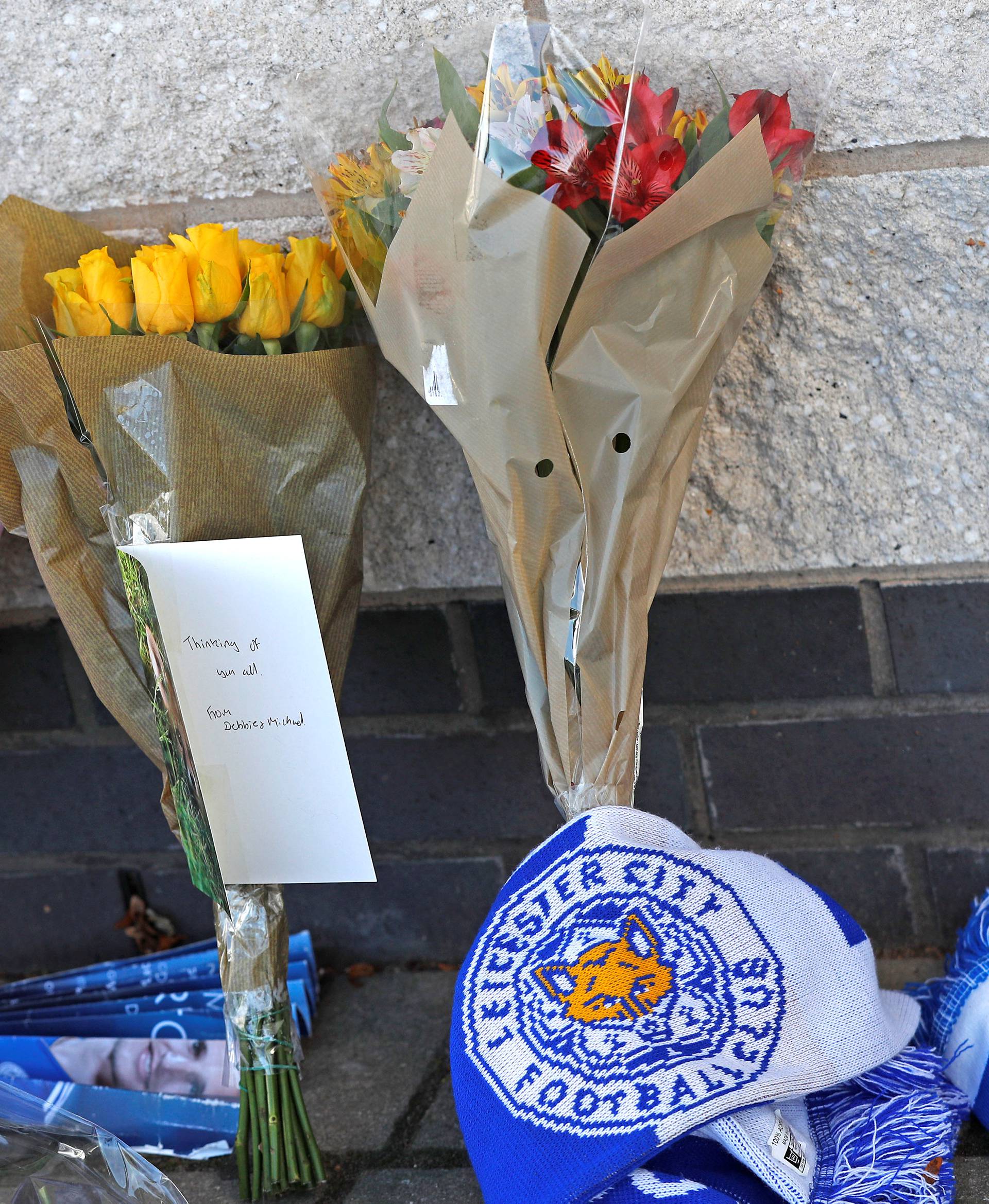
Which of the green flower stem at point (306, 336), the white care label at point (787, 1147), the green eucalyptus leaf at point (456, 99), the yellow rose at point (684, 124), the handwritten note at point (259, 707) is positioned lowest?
the white care label at point (787, 1147)

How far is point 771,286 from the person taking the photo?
928mm

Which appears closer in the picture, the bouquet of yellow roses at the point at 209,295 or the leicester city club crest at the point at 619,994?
the leicester city club crest at the point at 619,994

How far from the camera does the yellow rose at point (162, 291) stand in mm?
782

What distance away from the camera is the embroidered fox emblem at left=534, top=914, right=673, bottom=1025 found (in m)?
0.70

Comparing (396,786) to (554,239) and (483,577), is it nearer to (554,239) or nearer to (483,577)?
(483,577)

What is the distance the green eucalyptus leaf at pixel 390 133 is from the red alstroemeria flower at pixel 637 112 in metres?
0.16

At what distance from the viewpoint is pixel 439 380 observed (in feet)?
2.48

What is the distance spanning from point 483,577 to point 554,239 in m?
0.43

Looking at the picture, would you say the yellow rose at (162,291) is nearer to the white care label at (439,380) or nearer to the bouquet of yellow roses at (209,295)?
the bouquet of yellow roses at (209,295)

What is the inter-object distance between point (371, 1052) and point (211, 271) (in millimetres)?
756

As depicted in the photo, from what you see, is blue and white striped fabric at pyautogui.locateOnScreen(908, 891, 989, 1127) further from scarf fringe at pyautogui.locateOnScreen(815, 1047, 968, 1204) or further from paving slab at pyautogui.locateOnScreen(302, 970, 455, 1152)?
paving slab at pyautogui.locateOnScreen(302, 970, 455, 1152)

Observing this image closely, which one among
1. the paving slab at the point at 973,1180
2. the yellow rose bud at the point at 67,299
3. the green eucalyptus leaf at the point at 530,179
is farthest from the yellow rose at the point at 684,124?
the paving slab at the point at 973,1180

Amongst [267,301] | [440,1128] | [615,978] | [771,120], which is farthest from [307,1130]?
[771,120]

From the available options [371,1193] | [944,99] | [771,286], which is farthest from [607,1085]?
[944,99]
